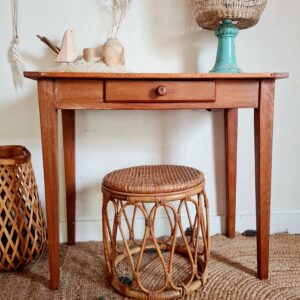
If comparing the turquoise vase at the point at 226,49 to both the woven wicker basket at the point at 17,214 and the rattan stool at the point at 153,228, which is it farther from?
the woven wicker basket at the point at 17,214

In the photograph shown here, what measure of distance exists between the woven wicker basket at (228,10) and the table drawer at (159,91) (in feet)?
0.95

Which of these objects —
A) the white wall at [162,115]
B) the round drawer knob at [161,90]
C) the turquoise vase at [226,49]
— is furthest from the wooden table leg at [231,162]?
the round drawer knob at [161,90]

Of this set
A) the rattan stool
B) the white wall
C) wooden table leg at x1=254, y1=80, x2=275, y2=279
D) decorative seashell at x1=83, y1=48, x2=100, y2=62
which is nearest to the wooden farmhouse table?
Answer: wooden table leg at x1=254, y1=80, x2=275, y2=279

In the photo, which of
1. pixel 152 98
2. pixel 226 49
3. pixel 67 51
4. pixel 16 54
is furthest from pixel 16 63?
pixel 226 49

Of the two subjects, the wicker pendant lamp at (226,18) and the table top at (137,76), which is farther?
the wicker pendant lamp at (226,18)

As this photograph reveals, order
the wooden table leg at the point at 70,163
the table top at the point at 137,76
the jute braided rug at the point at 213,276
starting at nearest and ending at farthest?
1. the table top at the point at 137,76
2. the jute braided rug at the point at 213,276
3. the wooden table leg at the point at 70,163

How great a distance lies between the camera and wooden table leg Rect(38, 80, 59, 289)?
899 millimetres

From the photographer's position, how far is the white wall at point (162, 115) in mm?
1242

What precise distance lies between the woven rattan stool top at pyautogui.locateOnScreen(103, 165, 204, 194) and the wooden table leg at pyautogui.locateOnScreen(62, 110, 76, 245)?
305mm

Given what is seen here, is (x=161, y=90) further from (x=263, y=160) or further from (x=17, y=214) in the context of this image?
(x=17, y=214)

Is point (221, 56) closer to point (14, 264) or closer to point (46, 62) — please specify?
point (46, 62)

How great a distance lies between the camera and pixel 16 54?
1212mm

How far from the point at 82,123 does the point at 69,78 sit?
419 millimetres

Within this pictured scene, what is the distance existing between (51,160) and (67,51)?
0.41 m
